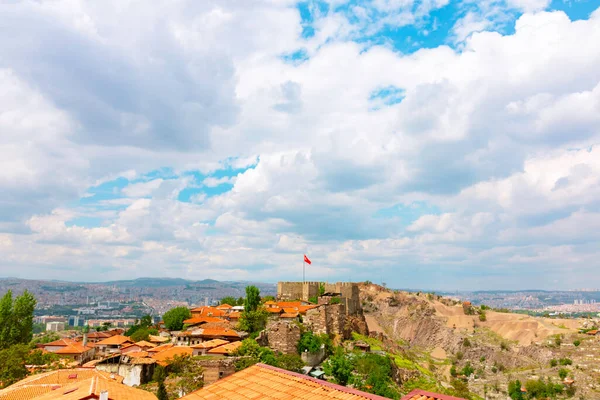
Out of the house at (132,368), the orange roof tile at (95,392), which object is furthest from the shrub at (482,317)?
the orange roof tile at (95,392)

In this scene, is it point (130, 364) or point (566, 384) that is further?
point (566, 384)

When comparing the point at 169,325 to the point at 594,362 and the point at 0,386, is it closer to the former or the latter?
the point at 0,386

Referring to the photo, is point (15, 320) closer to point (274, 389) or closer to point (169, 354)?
point (169, 354)

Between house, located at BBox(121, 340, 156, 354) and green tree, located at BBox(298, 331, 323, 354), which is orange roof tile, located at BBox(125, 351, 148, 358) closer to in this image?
house, located at BBox(121, 340, 156, 354)

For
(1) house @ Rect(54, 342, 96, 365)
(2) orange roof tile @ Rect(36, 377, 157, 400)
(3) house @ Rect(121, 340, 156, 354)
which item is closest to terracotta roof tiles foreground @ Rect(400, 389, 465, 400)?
(2) orange roof tile @ Rect(36, 377, 157, 400)

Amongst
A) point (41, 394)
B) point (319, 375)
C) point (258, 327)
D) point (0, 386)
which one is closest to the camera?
point (41, 394)

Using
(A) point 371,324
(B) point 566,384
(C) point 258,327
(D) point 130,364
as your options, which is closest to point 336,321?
(C) point 258,327

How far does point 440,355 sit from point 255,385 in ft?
264

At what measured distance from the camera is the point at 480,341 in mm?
85188

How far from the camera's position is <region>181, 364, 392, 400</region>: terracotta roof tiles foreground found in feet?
45.6

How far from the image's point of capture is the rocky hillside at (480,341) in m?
66.1

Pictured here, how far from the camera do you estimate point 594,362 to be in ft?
219

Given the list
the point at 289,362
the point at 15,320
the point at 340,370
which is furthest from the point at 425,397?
the point at 15,320

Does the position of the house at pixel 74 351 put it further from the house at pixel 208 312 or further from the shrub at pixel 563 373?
the shrub at pixel 563 373
